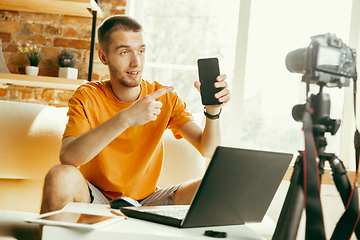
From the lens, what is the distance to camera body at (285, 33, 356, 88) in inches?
31.4

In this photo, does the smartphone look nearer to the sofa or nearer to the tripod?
the tripod

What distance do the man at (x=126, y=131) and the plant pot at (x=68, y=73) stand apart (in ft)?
2.37

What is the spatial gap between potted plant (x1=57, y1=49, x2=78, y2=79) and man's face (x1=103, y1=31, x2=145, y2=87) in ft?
2.74

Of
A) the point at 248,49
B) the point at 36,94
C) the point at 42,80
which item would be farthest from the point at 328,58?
the point at 36,94

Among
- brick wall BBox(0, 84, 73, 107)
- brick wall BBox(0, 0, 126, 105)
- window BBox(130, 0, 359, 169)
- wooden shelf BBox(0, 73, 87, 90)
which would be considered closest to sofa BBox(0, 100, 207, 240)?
wooden shelf BBox(0, 73, 87, 90)

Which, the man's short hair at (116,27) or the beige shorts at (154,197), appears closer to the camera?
the beige shorts at (154,197)

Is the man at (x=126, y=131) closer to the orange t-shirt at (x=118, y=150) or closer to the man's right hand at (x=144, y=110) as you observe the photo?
the orange t-shirt at (x=118, y=150)

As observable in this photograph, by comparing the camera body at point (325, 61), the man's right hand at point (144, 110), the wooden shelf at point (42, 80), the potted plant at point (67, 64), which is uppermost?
the potted plant at point (67, 64)

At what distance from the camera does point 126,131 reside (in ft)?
5.01

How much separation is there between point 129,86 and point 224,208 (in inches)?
36.1

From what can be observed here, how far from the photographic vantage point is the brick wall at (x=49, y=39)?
2.47m

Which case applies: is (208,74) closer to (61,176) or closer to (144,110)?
(144,110)

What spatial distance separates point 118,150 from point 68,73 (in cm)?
105

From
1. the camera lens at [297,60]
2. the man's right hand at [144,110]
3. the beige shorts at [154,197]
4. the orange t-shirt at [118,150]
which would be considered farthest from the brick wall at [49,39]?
the camera lens at [297,60]
